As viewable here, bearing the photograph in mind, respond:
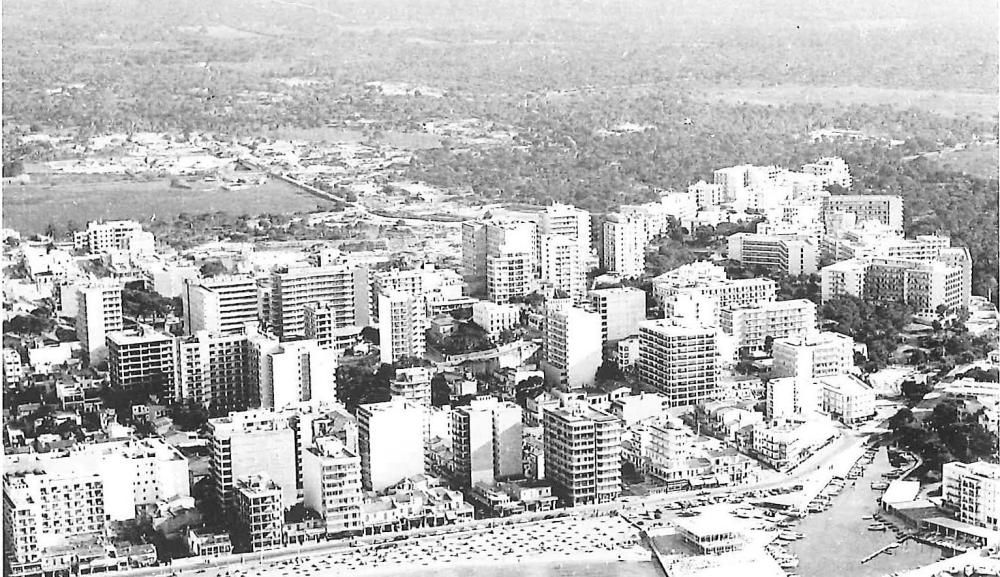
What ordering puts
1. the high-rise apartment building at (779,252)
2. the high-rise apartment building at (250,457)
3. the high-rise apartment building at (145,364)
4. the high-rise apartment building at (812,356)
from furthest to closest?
the high-rise apartment building at (779,252) < the high-rise apartment building at (812,356) < the high-rise apartment building at (145,364) < the high-rise apartment building at (250,457)

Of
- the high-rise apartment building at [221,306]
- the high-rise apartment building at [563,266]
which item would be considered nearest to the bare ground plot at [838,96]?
the high-rise apartment building at [563,266]

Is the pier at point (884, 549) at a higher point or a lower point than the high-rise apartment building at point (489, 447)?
lower

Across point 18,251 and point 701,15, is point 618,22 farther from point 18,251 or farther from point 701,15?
point 18,251

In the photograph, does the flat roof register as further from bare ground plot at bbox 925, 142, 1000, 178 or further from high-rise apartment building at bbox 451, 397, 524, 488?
bare ground plot at bbox 925, 142, 1000, 178

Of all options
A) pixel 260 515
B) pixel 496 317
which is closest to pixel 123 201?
pixel 496 317

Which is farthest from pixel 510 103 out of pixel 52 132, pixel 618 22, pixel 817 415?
pixel 817 415

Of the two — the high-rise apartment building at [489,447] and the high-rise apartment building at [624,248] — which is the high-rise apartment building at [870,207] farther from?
the high-rise apartment building at [489,447]
